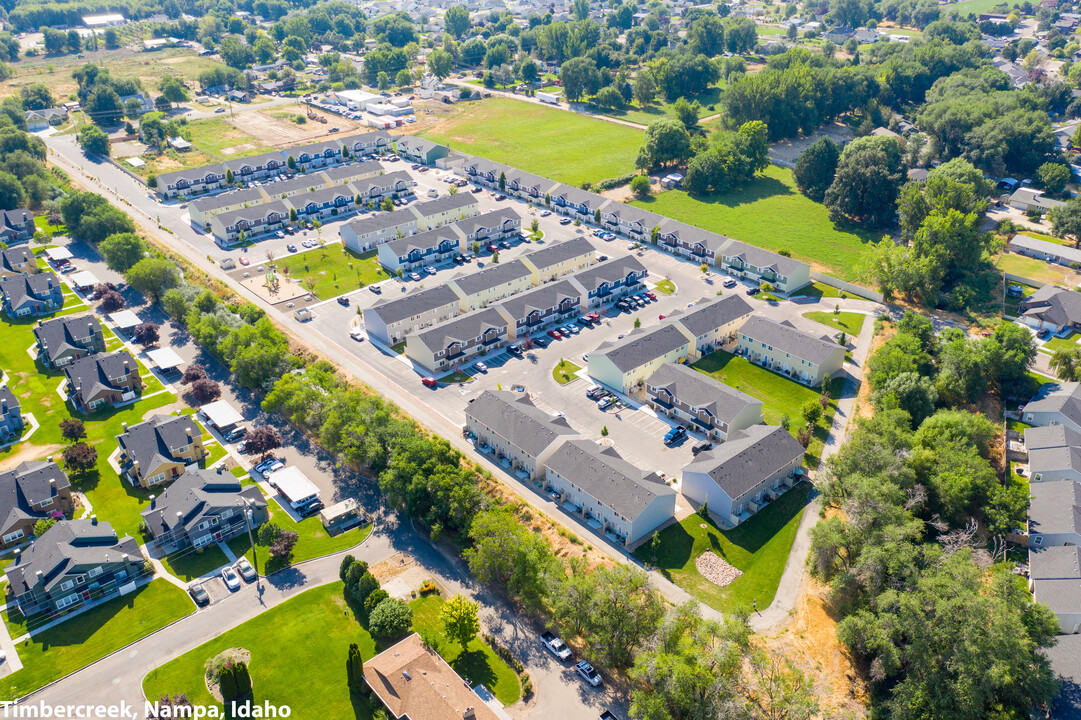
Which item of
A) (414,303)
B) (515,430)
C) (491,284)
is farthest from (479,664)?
(491,284)

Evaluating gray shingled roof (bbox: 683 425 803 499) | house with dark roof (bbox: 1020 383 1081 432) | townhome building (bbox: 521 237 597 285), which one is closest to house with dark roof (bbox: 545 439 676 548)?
gray shingled roof (bbox: 683 425 803 499)

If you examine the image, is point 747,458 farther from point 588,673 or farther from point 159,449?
point 159,449

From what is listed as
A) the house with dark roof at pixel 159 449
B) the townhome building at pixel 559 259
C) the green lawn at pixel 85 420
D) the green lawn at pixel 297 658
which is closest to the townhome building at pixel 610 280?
the townhome building at pixel 559 259

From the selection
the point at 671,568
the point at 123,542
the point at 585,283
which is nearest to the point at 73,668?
the point at 123,542

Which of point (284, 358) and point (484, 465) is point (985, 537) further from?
point (284, 358)

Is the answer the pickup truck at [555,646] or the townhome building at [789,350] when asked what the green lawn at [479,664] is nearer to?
the pickup truck at [555,646]

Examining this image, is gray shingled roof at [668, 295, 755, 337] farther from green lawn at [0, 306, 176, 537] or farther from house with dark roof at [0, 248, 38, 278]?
house with dark roof at [0, 248, 38, 278]
